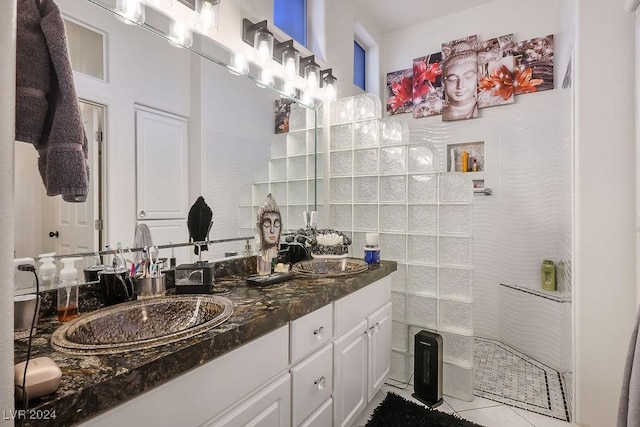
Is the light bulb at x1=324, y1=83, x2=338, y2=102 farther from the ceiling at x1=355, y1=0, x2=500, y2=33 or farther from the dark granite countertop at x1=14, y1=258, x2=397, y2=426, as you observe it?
the dark granite countertop at x1=14, y1=258, x2=397, y2=426

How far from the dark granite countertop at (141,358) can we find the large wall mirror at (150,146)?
333 mm

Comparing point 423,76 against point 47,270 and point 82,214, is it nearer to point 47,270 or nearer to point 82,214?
point 82,214

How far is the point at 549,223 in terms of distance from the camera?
276 cm

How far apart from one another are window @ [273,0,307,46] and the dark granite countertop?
1.91 meters

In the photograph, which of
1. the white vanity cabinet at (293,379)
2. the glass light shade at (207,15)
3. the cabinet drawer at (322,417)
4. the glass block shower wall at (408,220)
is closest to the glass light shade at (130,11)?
the glass light shade at (207,15)

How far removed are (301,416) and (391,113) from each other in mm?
3017

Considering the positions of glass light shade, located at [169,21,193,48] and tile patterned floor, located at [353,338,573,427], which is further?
tile patterned floor, located at [353,338,573,427]

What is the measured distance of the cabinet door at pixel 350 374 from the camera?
1.51m

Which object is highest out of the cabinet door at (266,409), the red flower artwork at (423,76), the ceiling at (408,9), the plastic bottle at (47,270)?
the ceiling at (408,9)

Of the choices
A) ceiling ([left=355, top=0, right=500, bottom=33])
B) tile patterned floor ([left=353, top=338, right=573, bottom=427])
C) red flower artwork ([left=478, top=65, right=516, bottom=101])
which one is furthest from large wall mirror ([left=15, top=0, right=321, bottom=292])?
red flower artwork ([left=478, top=65, right=516, bottom=101])

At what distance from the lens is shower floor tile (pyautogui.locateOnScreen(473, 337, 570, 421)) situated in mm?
2072

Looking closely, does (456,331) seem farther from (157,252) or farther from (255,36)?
(255,36)

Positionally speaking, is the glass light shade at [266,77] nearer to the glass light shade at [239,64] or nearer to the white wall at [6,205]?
the glass light shade at [239,64]

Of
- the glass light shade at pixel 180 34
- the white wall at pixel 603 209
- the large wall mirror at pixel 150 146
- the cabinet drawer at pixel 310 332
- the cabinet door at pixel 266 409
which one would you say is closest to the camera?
the cabinet door at pixel 266 409
